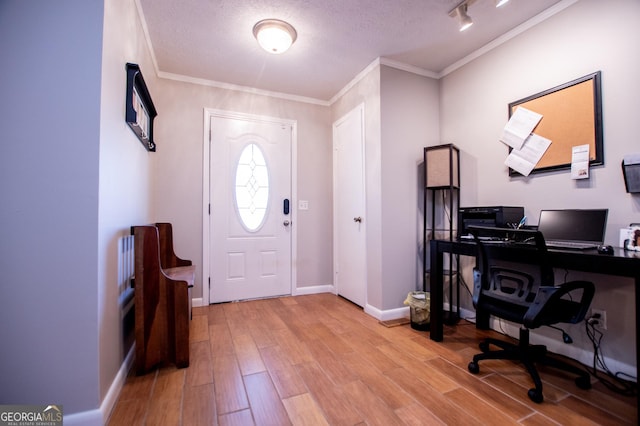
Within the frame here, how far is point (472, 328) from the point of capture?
2.51m

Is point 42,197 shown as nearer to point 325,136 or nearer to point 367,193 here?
point 367,193

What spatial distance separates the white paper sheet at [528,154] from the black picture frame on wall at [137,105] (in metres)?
2.84

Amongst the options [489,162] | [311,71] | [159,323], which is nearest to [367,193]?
[489,162]

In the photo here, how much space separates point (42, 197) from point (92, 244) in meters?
0.29

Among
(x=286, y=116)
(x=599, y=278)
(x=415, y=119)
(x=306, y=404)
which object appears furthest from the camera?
(x=286, y=116)

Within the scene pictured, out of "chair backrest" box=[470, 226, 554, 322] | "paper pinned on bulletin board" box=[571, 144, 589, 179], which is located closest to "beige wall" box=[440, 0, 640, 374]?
"paper pinned on bulletin board" box=[571, 144, 589, 179]

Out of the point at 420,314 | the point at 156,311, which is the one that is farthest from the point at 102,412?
the point at 420,314

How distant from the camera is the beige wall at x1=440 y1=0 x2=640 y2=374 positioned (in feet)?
5.57

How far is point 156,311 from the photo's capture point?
182 cm

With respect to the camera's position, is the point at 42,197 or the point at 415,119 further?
the point at 415,119

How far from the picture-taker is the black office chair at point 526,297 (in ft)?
4.92

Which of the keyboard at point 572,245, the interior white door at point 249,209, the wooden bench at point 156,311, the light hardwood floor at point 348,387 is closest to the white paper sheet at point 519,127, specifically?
the keyboard at point 572,245

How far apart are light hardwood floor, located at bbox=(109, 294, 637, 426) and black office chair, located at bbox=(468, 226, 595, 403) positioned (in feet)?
0.43

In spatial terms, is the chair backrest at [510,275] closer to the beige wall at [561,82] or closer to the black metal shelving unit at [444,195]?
the beige wall at [561,82]
